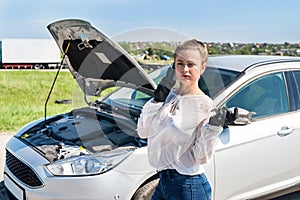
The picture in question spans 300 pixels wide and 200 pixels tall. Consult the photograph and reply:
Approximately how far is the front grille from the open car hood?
42.5 inches

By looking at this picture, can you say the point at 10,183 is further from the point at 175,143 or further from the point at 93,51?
the point at 175,143

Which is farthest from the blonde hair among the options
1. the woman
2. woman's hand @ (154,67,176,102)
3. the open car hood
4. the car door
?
the car door

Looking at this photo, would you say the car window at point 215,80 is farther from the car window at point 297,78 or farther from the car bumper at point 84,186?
the car bumper at point 84,186

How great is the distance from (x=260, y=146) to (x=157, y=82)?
3.81ft

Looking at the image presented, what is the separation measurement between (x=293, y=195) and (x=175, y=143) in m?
2.84

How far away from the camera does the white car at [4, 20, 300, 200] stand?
300cm

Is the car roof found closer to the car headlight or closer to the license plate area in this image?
the car headlight

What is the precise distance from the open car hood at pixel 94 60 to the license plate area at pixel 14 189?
123 cm

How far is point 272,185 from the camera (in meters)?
3.67

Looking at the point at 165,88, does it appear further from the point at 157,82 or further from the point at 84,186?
the point at 157,82

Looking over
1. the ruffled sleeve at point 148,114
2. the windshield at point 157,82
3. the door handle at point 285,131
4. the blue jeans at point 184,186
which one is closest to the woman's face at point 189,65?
the ruffled sleeve at point 148,114

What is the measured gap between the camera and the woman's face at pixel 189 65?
214 cm

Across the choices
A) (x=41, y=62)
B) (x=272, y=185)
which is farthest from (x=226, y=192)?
(x=41, y=62)

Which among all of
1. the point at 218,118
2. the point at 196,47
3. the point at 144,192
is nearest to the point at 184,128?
the point at 218,118
